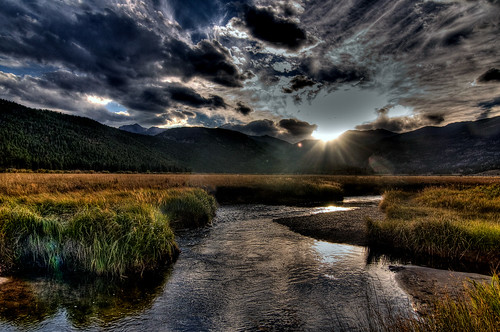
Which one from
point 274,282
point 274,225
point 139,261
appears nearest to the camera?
point 274,282

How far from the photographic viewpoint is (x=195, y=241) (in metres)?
13.8

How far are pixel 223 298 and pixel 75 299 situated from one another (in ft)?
14.3

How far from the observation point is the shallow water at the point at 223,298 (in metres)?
6.09

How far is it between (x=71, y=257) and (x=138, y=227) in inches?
99.0

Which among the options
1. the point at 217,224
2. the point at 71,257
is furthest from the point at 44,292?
the point at 217,224

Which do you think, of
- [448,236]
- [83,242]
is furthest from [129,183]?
[448,236]

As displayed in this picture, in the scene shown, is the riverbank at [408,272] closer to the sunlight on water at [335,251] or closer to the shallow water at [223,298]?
the shallow water at [223,298]

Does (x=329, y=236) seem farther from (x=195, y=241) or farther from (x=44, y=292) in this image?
(x=44, y=292)

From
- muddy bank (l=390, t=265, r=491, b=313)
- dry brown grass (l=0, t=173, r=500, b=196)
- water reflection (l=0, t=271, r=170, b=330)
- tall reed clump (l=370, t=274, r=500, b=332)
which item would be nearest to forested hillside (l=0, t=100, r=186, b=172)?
dry brown grass (l=0, t=173, r=500, b=196)

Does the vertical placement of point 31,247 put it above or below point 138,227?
below

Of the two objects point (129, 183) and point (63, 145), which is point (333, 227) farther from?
point (63, 145)

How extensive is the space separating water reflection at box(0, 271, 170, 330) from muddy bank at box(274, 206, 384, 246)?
1024 centimetres

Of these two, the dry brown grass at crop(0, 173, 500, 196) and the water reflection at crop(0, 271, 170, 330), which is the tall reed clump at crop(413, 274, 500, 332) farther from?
the dry brown grass at crop(0, 173, 500, 196)

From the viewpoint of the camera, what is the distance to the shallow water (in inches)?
240
